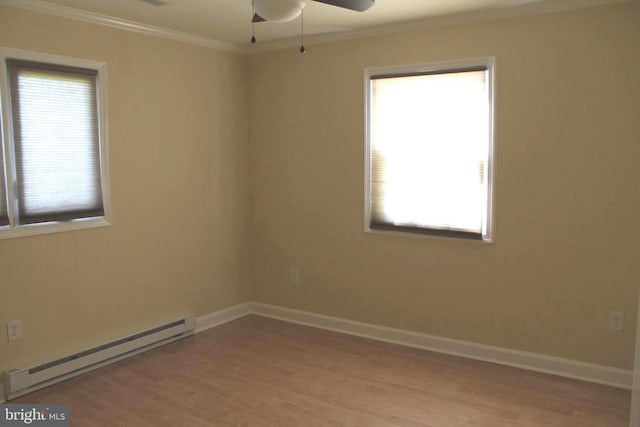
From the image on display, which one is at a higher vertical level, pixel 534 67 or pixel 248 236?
pixel 534 67

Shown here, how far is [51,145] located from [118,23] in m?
1.00

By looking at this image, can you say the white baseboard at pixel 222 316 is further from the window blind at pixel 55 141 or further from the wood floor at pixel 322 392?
the window blind at pixel 55 141

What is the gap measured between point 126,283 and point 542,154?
3.07 metres

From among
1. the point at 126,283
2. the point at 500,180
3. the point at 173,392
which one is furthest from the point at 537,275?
the point at 126,283

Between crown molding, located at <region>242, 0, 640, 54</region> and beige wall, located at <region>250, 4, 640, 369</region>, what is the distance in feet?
0.14

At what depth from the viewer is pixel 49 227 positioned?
3.41 m

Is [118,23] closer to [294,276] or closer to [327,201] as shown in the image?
[327,201]

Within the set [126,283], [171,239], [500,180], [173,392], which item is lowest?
[173,392]

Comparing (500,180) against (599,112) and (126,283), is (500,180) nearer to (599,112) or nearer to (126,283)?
(599,112)

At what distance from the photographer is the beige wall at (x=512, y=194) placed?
328 cm

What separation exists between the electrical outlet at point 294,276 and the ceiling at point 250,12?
6.65 ft

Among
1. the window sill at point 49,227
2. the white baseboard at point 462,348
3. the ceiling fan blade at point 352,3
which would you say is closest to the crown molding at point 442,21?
the ceiling fan blade at point 352,3

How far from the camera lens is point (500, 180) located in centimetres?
363
